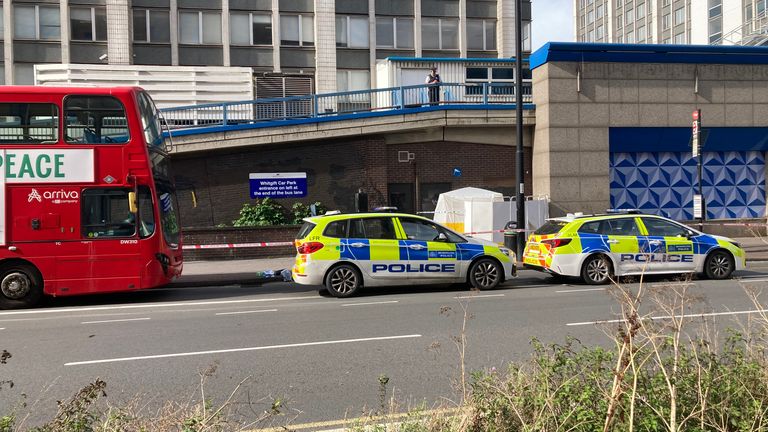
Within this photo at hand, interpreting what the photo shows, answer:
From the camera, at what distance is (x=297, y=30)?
3353cm

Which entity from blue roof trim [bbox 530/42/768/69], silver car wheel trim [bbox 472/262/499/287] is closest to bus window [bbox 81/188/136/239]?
silver car wheel trim [bbox 472/262/499/287]

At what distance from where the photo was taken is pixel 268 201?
2055 centimetres

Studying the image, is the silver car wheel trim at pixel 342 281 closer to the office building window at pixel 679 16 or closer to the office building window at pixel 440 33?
the office building window at pixel 440 33

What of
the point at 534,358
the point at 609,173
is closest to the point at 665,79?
the point at 609,173

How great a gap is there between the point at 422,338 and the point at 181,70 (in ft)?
71.1

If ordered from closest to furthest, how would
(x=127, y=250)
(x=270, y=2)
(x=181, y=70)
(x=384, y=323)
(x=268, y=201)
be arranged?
(x=384, y=323), (x=127, y=250), (x=268, y=201), (x=181, y=70), (x=270, y=2)

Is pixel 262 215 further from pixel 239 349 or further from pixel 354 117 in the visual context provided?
pixel 239 349

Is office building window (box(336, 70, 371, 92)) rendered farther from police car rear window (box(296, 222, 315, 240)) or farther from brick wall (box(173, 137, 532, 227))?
police car rear window (box(296, 222, 315, 240))

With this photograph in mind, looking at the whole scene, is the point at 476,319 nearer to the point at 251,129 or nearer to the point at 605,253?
the point at 605,253

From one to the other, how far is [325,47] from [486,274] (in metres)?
23.7

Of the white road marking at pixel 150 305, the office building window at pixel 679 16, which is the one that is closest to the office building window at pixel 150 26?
the white road marking at pixel 150 305

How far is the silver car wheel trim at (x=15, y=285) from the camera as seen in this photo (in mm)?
11625

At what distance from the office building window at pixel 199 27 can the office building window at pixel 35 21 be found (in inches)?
234

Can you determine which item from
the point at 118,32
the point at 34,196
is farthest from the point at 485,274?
the point at 118,32
